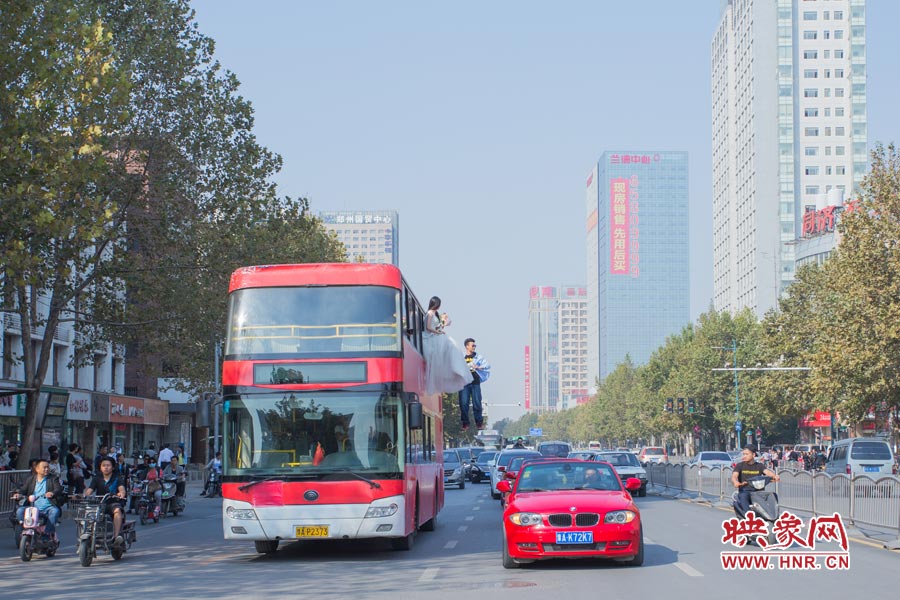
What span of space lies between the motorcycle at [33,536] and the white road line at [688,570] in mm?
10115

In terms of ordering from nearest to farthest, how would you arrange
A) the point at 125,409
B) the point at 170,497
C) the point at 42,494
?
the point at 42,494 → the point at 170,497 → the point at 125,409

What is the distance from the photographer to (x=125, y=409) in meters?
59.3

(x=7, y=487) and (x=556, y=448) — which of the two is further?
(x=556, y=448)

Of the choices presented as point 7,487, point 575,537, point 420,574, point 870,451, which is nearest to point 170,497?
point 7,487

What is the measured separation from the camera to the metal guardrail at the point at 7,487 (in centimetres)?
2606

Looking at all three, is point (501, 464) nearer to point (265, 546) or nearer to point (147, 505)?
point (147, 505)

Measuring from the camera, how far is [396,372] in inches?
674

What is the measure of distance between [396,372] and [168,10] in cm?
1972

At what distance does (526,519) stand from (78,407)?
4036 cm

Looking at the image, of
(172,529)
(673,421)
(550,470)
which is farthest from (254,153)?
(673,421)

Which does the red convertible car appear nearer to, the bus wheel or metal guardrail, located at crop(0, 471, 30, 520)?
the bus wheel

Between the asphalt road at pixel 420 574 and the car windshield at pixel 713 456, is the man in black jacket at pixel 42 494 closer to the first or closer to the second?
the asphalt road at pixel 420 574

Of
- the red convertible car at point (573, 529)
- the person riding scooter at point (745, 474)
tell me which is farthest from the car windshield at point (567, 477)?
the person riding scooter at point (745, 474)

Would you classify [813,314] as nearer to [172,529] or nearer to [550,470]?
[172,529]
